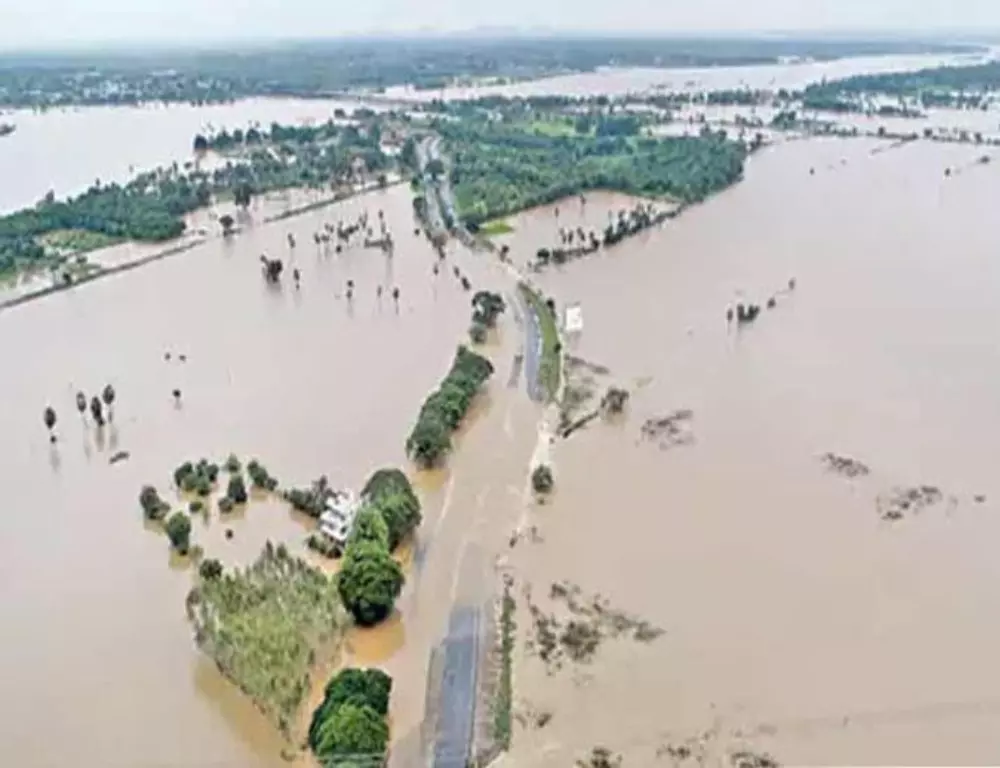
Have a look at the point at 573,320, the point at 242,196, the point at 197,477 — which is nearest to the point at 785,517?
the point at 197,477

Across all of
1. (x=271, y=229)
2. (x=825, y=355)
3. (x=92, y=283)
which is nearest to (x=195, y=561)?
(x=825, y=355)

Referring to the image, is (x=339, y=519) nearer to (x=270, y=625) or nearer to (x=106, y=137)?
(x=270, y=625)

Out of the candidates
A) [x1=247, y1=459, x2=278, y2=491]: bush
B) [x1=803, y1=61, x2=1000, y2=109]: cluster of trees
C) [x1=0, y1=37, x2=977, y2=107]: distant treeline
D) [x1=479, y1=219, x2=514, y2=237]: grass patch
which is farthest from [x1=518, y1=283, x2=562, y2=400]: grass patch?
[x1=0, y1=37, x2=977, y2=107]: distant treeline

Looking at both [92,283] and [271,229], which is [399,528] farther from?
[271,229]

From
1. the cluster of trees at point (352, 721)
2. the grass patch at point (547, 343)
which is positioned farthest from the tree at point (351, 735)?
the grass patch at point (547, 343)

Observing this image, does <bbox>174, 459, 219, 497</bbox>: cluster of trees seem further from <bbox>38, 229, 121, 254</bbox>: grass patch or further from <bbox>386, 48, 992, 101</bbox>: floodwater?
<bbox>386, 48, 992, 101</bbox>: floodwater
